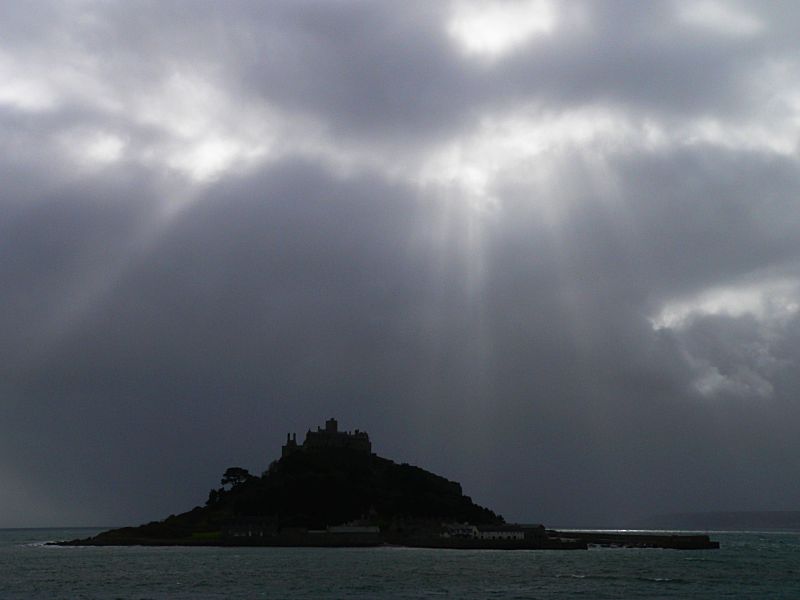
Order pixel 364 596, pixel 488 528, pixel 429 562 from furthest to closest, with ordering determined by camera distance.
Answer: pixel 488 528
pixel 429 562
pixel 364 596

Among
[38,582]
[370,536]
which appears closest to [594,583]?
[38,582]

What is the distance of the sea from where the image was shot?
262ft

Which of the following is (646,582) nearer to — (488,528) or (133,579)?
(133,579)

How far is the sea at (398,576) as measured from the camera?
79875 millimetres

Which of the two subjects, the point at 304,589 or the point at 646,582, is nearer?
the point at 304,589

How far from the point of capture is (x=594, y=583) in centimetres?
8831

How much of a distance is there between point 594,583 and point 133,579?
155ft

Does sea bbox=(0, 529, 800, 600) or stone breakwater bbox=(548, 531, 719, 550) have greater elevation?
stone breakwater bbox=(548, 531, 719, 550)

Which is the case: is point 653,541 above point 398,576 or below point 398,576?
above

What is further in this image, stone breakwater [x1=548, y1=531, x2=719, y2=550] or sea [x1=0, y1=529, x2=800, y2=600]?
stone breakwater [x1=548, y1=531, x2=719, y2=550]

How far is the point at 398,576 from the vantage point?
95750mm

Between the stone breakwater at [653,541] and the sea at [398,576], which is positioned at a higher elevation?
the stone breakwater at [653,541]

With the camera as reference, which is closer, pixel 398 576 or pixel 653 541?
pixel 398 576

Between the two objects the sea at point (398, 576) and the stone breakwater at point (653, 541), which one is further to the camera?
the stone breakwater at point (653, 541)
